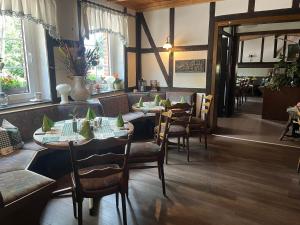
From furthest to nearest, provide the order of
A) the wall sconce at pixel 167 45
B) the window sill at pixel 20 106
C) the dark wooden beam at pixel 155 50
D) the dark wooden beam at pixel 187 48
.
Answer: the dark wooden beam at pixel 155 50, the wall sconce at pixel 167 45, the dark wooden beam at pixel 187 48, the window sill at pixel 20 106

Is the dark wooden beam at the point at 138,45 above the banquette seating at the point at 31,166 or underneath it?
above

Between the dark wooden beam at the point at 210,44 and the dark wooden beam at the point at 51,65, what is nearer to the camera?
the dark wooden beam at the point at 51,65

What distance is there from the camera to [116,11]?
180 inches

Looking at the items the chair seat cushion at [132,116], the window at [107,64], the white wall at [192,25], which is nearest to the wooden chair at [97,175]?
the chair seat cushion at [132,116]

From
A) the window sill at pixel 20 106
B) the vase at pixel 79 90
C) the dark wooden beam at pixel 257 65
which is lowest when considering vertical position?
the window sill at pixel 20 106

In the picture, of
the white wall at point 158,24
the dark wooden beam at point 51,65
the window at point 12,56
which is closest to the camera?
the window at point 12,56

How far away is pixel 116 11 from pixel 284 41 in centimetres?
857

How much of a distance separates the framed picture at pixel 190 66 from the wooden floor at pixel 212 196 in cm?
193

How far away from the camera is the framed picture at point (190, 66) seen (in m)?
4.78

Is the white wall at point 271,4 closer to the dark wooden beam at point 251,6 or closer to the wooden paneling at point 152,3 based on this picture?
the dark wooden beam at point 251,6

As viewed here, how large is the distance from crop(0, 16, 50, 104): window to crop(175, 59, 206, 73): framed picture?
8.73 feet

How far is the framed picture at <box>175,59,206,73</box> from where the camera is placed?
478cm

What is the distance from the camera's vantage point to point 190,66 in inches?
192

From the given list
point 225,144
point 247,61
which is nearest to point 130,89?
point 225,144
